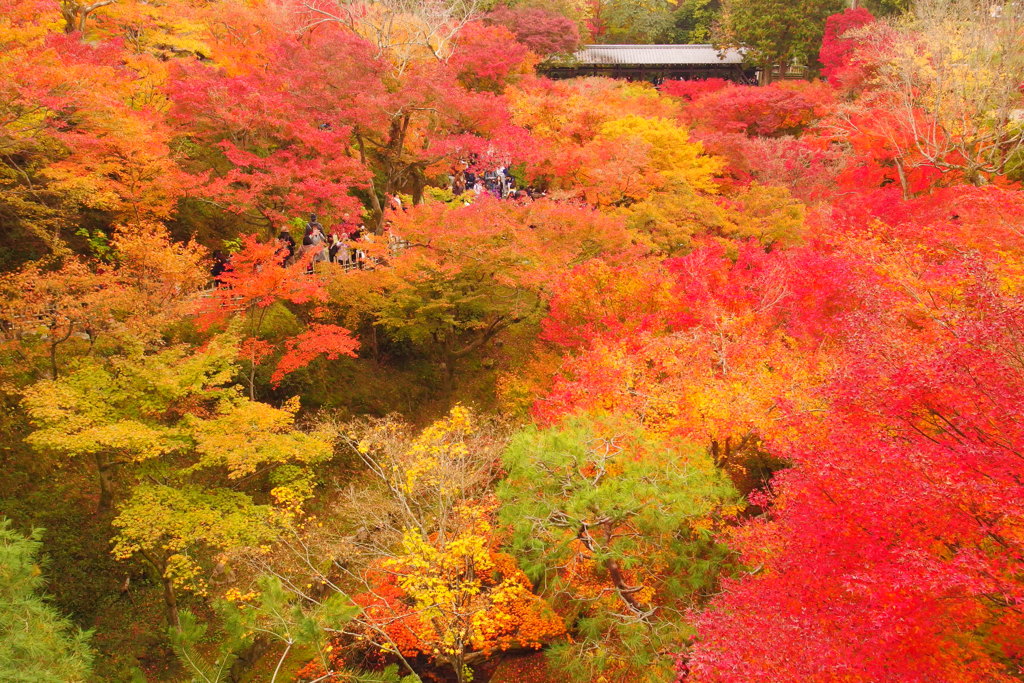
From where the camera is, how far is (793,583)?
7.36m

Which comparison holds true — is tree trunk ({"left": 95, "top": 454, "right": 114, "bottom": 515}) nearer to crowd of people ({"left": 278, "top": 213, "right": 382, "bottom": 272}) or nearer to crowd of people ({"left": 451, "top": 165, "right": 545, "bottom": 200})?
crowd of people ({"left": 278, "top": 213, "right": 382, "bottom": 272})

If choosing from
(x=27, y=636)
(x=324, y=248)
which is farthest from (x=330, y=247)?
(x=27, y=636)

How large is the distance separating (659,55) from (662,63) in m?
0.91

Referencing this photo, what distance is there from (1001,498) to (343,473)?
43.1ft

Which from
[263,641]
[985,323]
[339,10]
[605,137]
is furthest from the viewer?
[605,137]

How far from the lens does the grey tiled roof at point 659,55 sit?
38.9 m

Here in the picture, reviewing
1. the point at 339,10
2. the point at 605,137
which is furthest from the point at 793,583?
the point at 339,10

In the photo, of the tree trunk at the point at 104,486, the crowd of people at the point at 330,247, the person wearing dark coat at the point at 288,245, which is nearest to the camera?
the tree trunk at the point at 104,486

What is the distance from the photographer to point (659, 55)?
40500 mm

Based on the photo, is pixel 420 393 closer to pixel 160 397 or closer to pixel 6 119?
pixel 160 397

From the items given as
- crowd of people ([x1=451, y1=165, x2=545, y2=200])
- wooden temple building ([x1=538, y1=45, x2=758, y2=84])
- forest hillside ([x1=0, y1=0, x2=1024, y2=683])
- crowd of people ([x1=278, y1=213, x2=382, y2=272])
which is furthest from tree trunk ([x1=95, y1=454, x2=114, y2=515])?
wooden temple building ([x1=538, y1=45, x2=758, y2=84])

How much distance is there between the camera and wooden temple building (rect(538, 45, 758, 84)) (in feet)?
127

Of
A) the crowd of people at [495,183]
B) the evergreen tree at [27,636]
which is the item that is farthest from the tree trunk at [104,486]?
the crowd of people at [495,183]

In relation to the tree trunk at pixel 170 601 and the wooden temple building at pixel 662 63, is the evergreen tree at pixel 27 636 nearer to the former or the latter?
the tree trunk at pixel 170 601
